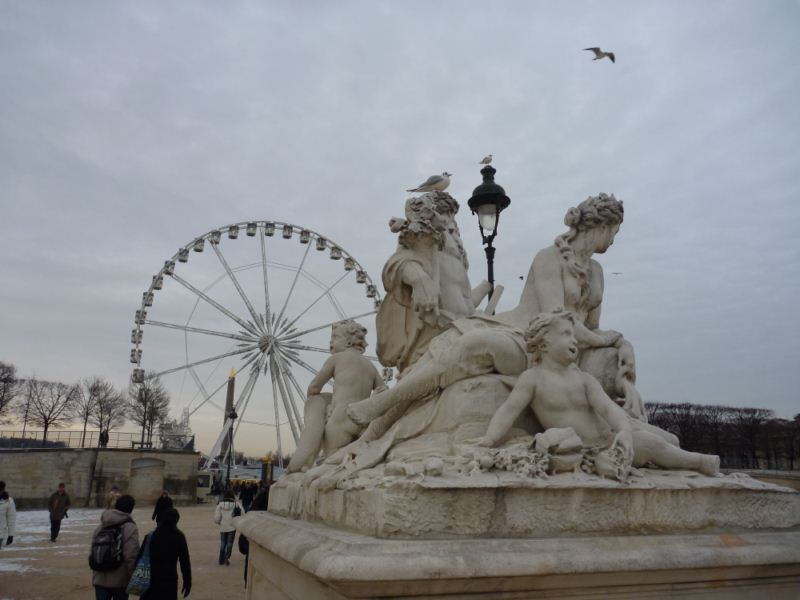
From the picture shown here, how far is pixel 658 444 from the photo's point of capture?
307cm

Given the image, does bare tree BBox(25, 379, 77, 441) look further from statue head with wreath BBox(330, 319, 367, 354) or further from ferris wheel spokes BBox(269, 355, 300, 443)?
statue head with wreath BBox(330, 319, 367, 354)

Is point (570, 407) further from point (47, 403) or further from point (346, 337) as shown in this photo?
point (47, 403)

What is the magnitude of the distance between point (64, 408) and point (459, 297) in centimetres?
4952

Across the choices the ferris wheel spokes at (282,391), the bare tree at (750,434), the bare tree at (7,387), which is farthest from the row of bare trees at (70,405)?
the bare tree at (750,434)

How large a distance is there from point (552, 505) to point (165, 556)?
3.35 metres

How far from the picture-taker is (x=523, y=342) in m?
3.53

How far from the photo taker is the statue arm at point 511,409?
2922 mm

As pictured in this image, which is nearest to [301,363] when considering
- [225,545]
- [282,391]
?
[282,391]

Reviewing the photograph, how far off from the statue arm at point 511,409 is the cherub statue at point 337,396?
152 cm

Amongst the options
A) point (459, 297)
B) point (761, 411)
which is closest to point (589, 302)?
point (459, 297)

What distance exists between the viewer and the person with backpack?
4.82 meters

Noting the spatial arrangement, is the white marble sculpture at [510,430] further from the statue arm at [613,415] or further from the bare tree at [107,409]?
the bare tree at [107,409]

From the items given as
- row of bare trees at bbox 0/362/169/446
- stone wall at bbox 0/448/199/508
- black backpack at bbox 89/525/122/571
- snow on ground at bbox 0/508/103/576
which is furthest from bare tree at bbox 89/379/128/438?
black backpack at bbox 89/525/122/571

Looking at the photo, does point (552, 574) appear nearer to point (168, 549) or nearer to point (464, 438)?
point (464, 438)
